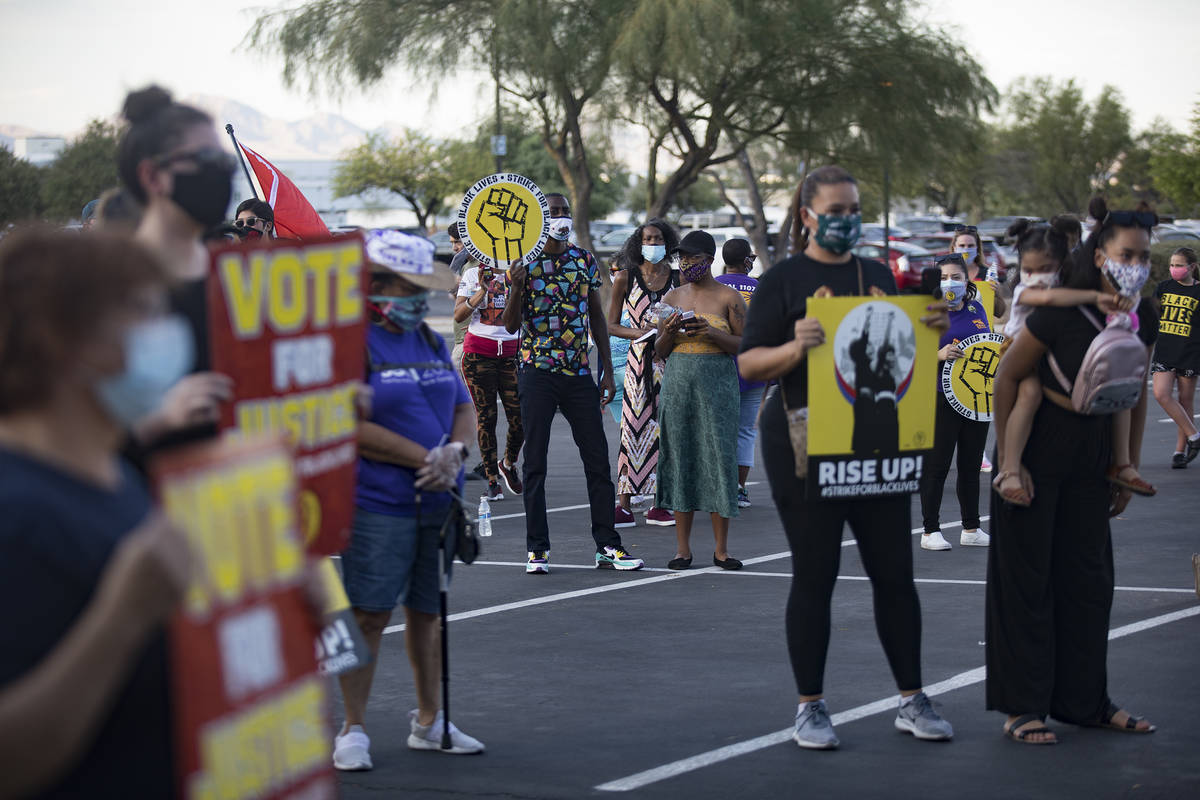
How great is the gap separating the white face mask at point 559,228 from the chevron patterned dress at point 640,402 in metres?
1.43

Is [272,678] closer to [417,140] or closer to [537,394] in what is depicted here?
[537,394]

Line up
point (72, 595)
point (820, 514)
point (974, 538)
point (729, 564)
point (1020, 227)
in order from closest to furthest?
point (72, 595), point (820, 514), point (1020, 227), point (729, 564), point (974, 538)

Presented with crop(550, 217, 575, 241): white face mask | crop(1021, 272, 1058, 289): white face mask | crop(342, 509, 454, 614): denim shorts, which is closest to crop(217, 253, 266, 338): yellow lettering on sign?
crop(342, 509, 454, 614): denim shorts

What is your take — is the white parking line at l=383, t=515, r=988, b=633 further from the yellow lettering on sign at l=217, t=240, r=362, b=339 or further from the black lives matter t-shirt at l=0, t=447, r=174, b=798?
the black lives matter t-shirt at l=0, t=447, r=174, b=798

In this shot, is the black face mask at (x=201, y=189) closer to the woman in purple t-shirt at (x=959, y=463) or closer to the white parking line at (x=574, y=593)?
the white parking line at (x=574, y=593)

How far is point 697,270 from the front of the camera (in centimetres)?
934

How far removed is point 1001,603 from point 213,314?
11.7 feet

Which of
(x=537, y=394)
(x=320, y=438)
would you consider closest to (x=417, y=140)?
(x=537, y=394)

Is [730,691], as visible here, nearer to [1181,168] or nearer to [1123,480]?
[1123,480]

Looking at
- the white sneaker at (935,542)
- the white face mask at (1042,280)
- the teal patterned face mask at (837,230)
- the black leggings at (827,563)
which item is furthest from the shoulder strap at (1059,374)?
the white sneaker at (935,542)

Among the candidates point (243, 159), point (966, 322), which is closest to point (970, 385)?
point (966, 322)

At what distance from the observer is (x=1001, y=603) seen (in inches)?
223

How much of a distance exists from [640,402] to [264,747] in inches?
322

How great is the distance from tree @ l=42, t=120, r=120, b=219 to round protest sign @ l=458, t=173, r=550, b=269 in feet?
151
